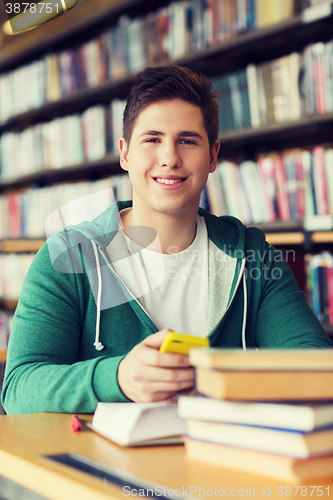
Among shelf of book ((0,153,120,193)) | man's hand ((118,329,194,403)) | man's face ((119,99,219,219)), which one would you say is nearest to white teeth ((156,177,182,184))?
man's face ((119,99,219,219))

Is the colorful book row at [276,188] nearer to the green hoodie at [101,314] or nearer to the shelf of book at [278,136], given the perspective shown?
the shelf of book at [278,136]

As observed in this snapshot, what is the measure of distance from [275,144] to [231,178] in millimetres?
355

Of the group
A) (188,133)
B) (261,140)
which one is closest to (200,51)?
(261,140)

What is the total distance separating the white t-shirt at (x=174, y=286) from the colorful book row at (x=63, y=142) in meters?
1.40

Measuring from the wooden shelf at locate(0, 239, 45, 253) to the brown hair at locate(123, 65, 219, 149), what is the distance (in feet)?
5.61

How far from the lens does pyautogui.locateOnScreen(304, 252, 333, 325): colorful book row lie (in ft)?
5.96

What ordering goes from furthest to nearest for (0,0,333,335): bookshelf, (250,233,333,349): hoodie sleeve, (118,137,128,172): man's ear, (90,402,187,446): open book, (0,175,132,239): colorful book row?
(0,175,132,239): colorful book row < (0,0,333,335): bookshelf < (118,137,128,172): man's ear < (250,233,333,349): hoodie sleeve < (90,402,187,446): open book

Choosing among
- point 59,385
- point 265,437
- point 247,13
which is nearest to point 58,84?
point 247,13

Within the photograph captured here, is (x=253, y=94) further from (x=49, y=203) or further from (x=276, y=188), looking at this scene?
(x=49, y=203)

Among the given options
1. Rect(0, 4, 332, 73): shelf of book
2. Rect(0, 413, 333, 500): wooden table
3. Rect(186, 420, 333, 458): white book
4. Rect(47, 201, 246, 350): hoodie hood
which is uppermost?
Rect(0, 4, 332, 73): shelf of book

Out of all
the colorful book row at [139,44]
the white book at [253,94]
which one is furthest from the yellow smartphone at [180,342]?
the colorful book row at [139,44]

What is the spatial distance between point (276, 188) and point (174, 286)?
898 mm

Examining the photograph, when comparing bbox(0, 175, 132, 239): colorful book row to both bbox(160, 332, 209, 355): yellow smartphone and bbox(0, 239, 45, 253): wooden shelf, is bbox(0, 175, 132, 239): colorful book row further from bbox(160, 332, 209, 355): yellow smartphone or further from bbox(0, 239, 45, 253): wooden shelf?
bbox(160, 332, 209, 355): yellow smartphone

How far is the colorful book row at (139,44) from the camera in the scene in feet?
6.41
